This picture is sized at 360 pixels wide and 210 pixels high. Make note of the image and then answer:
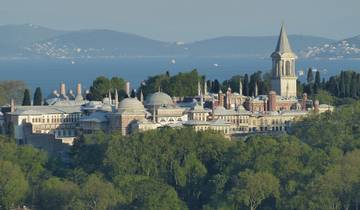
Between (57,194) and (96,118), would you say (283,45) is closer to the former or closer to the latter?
(96,118)

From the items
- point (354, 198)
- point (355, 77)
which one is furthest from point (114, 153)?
point (355, 77)

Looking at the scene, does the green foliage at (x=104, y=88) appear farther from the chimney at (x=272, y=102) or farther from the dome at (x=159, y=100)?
the chimney at (x=272, y=102)

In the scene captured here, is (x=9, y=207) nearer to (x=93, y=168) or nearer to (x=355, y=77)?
(x=93, y=168)

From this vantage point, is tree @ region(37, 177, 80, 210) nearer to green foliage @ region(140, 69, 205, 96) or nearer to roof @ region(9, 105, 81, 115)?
roof @ region(9, 105, 81, 115)

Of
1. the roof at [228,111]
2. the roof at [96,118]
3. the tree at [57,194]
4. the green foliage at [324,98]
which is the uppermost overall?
the green foliage at [324,98]

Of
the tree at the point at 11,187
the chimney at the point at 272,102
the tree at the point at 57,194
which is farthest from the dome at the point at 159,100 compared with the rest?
the tree at the point at 57,194
